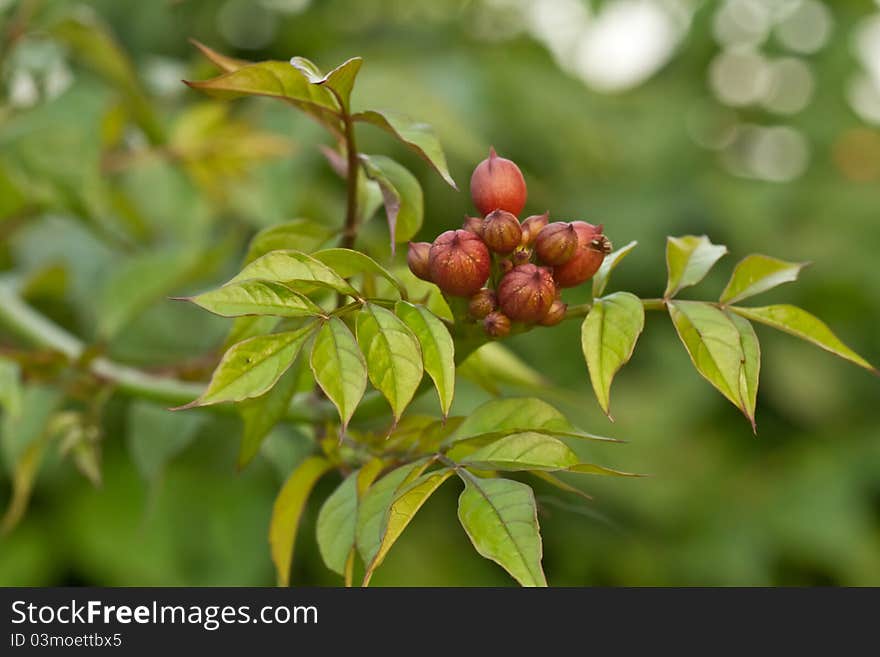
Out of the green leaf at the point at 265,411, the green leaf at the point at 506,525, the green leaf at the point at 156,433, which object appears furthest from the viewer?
the green leaf at the point at 156,433

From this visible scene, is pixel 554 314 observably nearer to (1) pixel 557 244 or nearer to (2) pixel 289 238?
(1) pixel 557 244

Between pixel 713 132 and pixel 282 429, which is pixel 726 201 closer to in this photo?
pixel 713 132

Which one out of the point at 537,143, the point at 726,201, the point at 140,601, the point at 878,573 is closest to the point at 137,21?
the point at 537,143

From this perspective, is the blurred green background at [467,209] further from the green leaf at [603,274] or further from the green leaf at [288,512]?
the green leaf at [603,274]

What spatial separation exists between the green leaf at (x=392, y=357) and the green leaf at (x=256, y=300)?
3cm

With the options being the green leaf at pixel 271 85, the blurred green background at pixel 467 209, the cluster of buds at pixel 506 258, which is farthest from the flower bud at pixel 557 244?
the blurred green background at pixel 467 209

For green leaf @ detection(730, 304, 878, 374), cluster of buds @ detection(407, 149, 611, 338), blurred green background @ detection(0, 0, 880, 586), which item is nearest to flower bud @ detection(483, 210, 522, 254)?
cluster of buds @ detection(407, 149, 611, 338)

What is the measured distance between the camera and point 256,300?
38 centimetres

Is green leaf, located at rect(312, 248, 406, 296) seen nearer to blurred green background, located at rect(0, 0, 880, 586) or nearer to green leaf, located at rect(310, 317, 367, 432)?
green leaf, located at rect(310, 317, 367, 432)

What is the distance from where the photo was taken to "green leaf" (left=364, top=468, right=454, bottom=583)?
35 centimetres

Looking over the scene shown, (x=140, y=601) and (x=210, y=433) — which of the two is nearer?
(x=140, y=601)

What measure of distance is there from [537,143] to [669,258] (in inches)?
39.5

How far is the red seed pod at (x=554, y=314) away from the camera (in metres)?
0.39

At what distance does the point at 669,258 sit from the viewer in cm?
45
